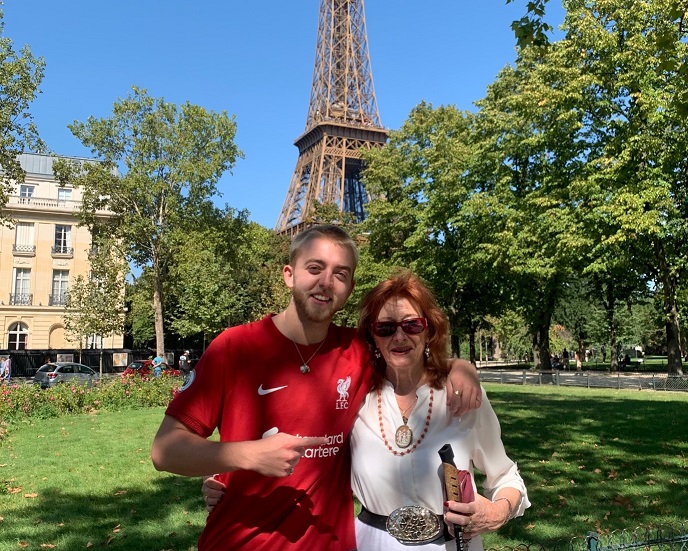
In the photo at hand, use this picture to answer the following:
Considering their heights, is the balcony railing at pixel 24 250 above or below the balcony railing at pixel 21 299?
above

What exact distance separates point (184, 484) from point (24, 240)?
52.0 metres

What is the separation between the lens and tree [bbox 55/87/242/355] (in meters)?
35.1

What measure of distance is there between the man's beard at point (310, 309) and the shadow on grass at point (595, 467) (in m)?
4.48

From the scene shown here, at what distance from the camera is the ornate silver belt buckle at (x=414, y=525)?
2277 mm

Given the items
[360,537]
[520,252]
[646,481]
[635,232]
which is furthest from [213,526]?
[520,252]

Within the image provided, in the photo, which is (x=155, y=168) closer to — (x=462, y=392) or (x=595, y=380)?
(x=595, y=380)

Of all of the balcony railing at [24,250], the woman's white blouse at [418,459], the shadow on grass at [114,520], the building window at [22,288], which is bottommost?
the shadow on grass at [114,520]

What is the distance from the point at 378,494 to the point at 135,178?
35.5 meters

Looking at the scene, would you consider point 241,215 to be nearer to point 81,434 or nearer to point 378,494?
point 81,434

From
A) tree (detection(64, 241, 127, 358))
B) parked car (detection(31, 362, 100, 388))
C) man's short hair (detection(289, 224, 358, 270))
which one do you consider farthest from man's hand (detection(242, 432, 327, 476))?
tree (detection(64, 241, 127, 358))

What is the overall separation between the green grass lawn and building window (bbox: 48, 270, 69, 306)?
42.2 m

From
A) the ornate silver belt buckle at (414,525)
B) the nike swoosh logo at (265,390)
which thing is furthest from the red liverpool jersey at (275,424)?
the ornate silver belt buckle at (414,525)

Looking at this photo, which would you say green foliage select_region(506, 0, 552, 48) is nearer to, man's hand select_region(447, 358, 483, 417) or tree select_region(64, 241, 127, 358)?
man's hand select_region(447, 358, 483, 417)

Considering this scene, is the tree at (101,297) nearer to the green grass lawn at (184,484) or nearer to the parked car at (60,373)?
the parked car at (60,373)
